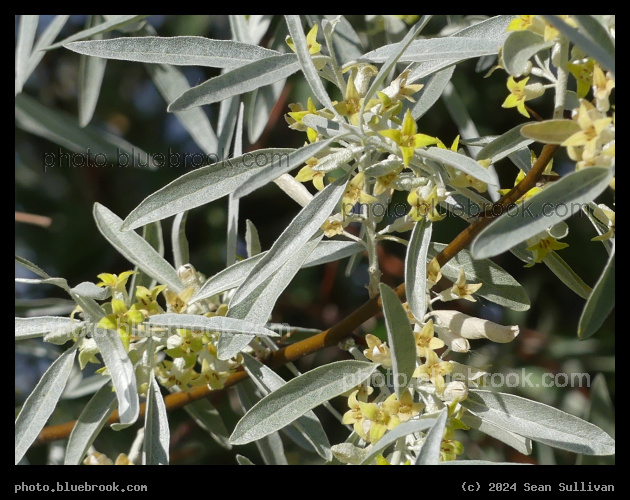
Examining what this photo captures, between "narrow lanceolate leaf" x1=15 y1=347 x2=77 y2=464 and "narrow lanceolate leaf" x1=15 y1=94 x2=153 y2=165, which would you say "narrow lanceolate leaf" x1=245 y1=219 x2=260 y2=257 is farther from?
"narrow lanceolate leaf" x1=15 y1=94 x2=153 y2=165

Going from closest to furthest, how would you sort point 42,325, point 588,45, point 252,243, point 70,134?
point 588,45 → point 42,325 → point 252,243 → point 70,134

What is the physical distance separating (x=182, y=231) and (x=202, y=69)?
82cm

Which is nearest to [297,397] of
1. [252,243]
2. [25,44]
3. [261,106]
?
[252,243]

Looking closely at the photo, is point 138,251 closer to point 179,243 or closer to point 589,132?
point 179,243

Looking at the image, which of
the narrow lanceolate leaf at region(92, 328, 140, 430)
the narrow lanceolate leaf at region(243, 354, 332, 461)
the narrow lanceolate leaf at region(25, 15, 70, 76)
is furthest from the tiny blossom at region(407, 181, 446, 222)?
the narrow lanceolate leaf at region(25, 15, 70, 76)

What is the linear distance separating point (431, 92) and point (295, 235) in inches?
15.0

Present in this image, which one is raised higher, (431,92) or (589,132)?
(431,92)

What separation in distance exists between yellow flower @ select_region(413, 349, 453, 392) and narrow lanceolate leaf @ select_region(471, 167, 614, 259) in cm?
26

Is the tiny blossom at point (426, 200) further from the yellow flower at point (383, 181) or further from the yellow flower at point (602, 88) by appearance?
the yellow flower at point (602, 88)

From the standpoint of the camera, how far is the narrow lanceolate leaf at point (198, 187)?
93 centimetres

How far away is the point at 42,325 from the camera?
3.43ft
